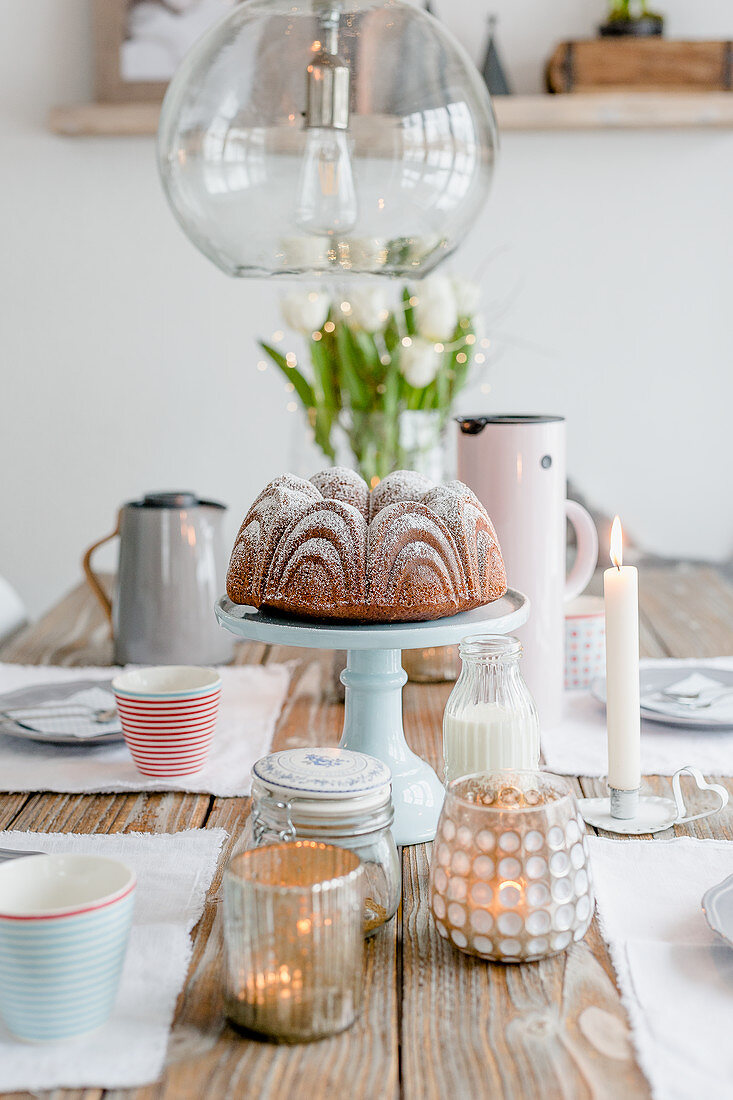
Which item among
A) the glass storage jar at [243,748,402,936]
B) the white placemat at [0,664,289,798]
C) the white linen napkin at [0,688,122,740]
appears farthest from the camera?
the white linen napkin at [0,688,122,740]

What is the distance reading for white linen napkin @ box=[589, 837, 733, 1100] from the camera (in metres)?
0.54

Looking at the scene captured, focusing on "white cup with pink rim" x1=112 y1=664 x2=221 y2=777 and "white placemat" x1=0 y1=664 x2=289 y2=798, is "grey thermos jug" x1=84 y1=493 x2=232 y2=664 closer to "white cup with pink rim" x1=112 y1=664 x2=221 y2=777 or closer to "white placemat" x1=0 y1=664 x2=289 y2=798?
"white placemat" x1=0 y1=664 x2=289 y2=798

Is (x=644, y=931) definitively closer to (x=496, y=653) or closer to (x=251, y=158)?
(x=496, y=653)

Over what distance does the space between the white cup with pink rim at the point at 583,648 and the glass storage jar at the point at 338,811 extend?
59cm

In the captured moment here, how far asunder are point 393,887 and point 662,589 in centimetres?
127

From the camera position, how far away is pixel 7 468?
2.70 metres

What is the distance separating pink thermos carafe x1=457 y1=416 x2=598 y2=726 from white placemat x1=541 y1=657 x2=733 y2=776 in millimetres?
38

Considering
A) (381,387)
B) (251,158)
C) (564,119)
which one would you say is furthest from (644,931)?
(564,119)

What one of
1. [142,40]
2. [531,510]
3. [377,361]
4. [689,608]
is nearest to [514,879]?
[531,510]

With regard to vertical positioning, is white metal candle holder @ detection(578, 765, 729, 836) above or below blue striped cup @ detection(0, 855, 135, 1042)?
below

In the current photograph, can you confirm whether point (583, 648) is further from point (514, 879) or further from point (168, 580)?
point (514, 879)

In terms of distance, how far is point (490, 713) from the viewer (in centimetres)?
83

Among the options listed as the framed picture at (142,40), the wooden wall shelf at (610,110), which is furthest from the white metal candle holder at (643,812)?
the framed picture at (142,40)

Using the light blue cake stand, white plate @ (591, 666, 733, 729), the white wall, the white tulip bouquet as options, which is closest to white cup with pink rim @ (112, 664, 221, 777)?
the light blue cake stand
